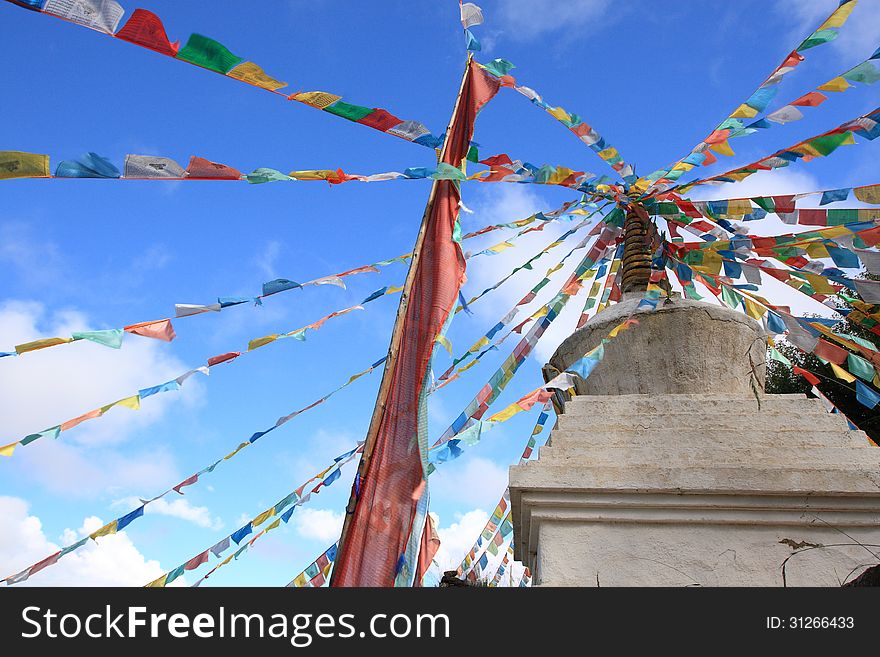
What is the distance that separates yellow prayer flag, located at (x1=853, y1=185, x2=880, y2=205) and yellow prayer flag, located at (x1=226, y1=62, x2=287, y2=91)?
3.92 metres

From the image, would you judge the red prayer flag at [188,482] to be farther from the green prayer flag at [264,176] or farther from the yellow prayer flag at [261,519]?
the green prayer flag at [264,176]

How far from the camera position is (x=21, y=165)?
264 cm

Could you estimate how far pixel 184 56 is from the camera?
112 inches

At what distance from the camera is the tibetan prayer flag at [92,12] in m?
2.55

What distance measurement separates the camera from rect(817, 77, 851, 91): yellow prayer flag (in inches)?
183

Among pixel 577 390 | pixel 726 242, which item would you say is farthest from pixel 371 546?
pixel 726 242

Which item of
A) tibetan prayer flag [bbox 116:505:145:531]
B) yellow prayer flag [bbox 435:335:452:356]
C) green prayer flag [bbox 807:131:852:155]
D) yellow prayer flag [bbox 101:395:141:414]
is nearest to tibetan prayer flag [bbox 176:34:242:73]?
yellow prayer flag [bbox 435:335:452:356]

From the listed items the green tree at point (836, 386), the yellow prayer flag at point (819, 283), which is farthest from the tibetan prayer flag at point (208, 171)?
the green tree at point (836, 386)

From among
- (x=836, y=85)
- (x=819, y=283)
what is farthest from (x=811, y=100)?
(x=819, y=283)

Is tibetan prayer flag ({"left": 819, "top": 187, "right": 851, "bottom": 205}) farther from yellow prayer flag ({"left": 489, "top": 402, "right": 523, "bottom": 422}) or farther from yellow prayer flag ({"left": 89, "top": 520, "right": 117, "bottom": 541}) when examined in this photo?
yellow prayer flag ({"left": 89, "top": 520, "right": 117, "bottom": 541})

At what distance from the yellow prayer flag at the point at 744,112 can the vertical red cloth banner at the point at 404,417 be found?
8.78 feet
